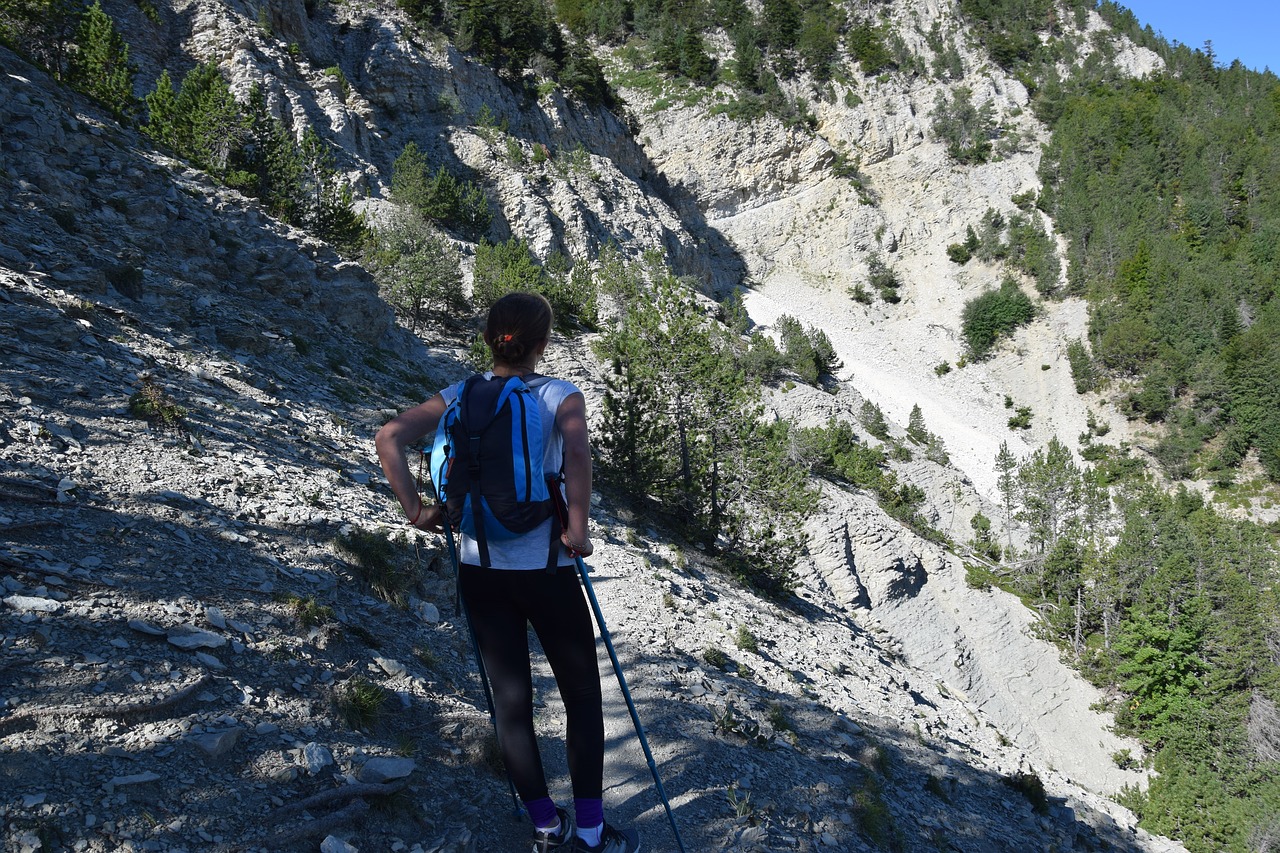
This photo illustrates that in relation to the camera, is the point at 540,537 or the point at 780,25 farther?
the point at 780,25

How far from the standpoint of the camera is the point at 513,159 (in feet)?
117

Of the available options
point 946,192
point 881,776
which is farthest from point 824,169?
point 881,776

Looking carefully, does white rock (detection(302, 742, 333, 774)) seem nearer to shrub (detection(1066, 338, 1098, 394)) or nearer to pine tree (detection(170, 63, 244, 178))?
pine tree (detection(170, 63, 244, 178))

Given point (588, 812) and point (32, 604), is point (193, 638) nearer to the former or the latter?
point (32, 604)

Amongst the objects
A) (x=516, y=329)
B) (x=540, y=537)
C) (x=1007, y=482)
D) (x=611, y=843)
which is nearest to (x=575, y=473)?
(x=540, y=537)

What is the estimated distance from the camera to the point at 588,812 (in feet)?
9.32

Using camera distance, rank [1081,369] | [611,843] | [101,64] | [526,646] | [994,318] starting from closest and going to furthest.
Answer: [526,646] < [611,843] < [101,64] < [1081,369] < [994,318]

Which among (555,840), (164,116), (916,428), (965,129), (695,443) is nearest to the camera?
(555,840)

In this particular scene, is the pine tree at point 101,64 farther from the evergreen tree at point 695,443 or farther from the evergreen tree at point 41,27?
the evergreen tree at point 695,443

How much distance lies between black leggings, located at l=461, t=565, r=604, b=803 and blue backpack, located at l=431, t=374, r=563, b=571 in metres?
0.12

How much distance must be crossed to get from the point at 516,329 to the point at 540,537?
86cm

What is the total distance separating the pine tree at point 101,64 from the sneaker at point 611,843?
20914 mm

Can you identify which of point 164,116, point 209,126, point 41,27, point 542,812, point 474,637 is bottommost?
point 542,812

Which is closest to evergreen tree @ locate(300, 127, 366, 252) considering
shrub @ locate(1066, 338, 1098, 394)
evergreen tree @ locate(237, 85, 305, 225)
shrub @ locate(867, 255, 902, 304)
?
evergreen tree @ locate(237, 85, 305, 225)
